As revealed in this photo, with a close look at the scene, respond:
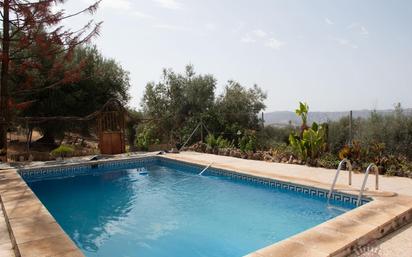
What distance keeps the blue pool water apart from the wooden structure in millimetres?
3436

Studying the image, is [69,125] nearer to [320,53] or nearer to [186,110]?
[186,110]

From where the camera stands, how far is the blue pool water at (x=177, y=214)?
512 cm

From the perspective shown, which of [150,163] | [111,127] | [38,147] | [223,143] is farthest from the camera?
[38,147]

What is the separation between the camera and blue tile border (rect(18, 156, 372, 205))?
6.82m

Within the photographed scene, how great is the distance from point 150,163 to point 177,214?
20.1 feet

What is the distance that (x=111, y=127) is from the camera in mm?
Result: 13445

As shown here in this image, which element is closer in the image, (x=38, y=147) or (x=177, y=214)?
(x=177, y=214)

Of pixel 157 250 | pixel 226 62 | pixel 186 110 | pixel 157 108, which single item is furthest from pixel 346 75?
pixel 157 250

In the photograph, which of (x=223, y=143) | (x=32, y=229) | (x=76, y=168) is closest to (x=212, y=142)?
(x=223, y=143)

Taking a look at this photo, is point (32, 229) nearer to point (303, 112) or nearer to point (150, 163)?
point (150, 163)

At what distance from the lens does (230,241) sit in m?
5.21

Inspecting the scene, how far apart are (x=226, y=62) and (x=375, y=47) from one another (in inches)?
275

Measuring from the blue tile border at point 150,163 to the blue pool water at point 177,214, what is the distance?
0.14 metres

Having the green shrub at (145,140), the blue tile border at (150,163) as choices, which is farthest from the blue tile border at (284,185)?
the green shrub at (145,140)
